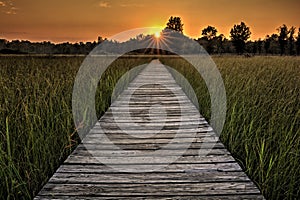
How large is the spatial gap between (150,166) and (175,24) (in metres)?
71.2

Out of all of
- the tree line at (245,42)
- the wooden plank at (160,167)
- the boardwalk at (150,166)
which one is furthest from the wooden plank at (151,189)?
the tree line at (245,42)

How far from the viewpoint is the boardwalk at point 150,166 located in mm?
1903

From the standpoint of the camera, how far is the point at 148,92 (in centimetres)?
663

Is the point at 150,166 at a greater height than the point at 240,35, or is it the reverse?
the point at 240,35

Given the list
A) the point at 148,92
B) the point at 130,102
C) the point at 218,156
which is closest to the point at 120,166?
the point at 218,156

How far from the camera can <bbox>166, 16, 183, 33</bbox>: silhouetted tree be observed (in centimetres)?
7001

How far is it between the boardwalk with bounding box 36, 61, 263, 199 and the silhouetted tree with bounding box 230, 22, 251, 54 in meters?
70.6

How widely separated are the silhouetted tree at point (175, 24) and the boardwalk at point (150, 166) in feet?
225

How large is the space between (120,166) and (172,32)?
65738mm

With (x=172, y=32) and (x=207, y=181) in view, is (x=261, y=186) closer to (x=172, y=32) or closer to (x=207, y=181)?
(x=207, y=181)

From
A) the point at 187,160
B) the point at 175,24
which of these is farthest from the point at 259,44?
the point at 187,160

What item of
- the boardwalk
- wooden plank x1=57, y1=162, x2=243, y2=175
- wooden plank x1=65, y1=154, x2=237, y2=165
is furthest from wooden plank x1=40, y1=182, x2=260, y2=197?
wooden plank x1=65, y1=154, x2=237, y2=165

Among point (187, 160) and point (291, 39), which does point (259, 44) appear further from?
point (187, 160)

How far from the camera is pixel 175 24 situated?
7050 cm
